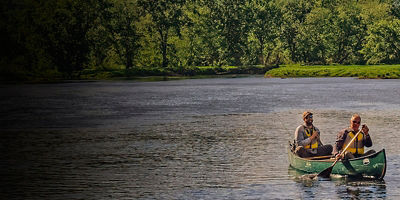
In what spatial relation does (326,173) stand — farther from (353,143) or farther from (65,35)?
(65,35)

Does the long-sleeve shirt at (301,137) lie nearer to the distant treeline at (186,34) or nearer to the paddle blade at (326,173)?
the paddle blade at (326,173)

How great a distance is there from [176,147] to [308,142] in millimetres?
11290

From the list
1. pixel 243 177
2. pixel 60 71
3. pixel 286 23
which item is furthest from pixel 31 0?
pixel 243 177

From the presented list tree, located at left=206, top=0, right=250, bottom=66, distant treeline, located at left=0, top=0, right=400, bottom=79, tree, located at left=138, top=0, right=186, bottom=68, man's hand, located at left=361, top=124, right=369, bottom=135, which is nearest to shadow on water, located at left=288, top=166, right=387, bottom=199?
man's hand, located at left=361, top=124, right=369, bottom=135

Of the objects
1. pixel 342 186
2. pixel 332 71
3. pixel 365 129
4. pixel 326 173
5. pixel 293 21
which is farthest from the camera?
pixel 293 21

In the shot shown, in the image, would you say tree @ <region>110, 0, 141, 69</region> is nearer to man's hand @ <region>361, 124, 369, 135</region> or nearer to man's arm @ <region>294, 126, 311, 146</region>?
man's arm @ <region>294, 126, 311, 146</region>

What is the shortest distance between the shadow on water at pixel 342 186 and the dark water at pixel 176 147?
0.04 metres

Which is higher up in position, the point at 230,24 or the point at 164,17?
the point at 164,17

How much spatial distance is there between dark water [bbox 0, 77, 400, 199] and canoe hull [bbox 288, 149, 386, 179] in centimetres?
39

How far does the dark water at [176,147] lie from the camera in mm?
26000

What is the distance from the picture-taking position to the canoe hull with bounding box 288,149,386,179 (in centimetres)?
2606

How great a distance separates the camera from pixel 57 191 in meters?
26.0

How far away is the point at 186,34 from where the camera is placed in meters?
155

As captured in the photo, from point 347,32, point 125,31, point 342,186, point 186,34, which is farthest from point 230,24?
point 342,186
